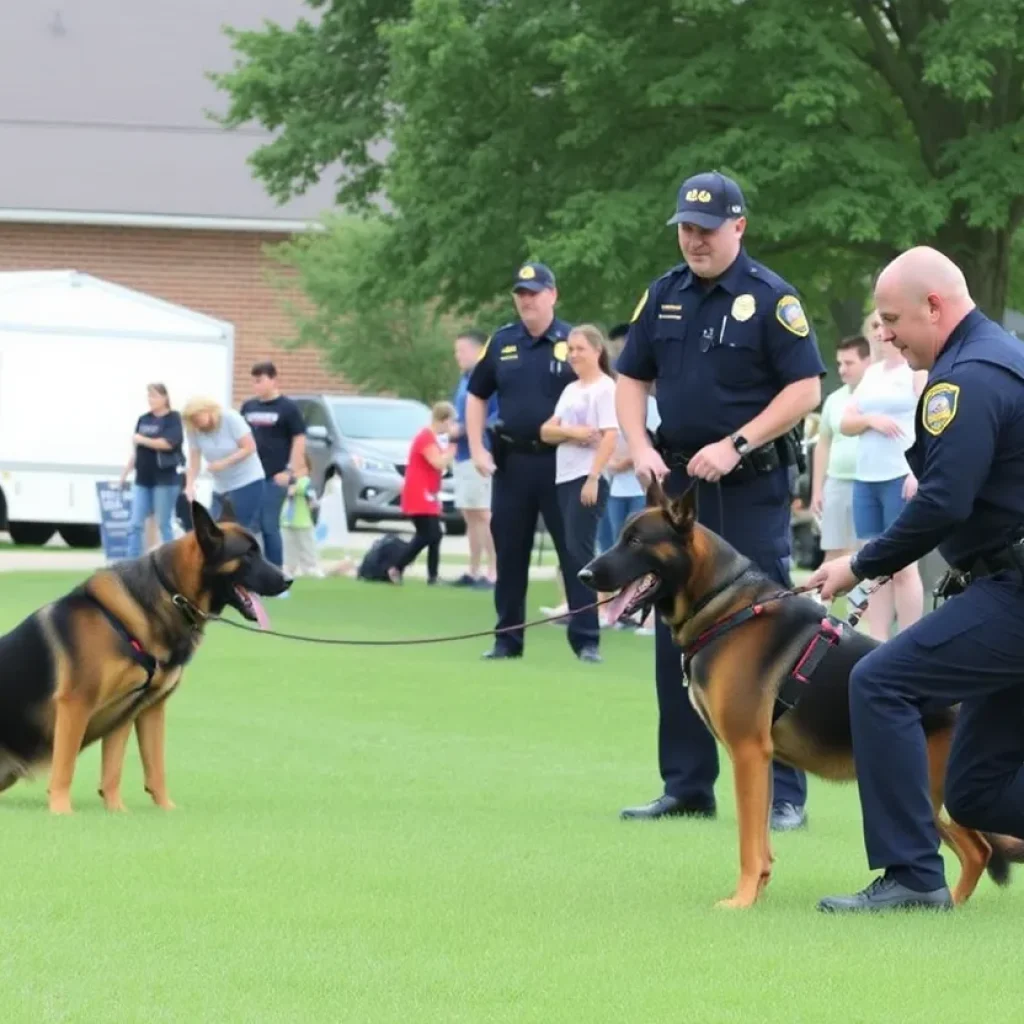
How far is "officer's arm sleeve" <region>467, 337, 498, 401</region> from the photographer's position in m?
13.9

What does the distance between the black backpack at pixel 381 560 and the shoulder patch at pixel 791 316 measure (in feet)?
45.5

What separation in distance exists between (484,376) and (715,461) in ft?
20.5

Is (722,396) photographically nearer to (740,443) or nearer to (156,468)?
(740,443)

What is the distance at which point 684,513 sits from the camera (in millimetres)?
6844

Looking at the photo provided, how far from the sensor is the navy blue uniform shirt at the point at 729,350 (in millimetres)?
7992

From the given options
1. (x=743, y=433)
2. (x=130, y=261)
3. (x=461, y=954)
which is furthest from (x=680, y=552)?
(x=130, y=261)

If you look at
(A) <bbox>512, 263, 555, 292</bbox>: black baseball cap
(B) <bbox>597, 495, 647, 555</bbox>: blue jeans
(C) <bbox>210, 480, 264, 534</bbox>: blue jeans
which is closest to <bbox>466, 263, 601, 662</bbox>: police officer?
(A) <bbox>512, 263, 555, 292</bbox>: black baseball cap

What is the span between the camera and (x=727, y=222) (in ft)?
25.9

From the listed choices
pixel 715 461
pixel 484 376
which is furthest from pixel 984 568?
pixel 484 376

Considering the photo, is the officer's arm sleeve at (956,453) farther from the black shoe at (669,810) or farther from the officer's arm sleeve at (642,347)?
the black shoe at (669,810)

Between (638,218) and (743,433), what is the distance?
12582mm

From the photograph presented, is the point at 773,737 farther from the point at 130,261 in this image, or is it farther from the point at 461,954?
the point at 130,261

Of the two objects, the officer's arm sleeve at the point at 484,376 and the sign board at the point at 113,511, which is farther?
the sign board at the point at 113,511

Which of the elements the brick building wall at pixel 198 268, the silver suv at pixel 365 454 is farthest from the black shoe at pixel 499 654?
the brick building wall at pixel 198 268
